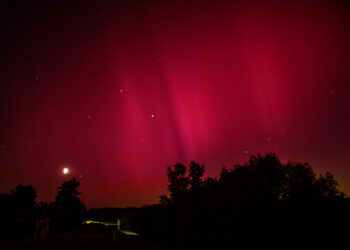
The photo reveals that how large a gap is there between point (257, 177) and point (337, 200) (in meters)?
3.90

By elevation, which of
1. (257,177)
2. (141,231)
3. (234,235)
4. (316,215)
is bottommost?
(141,231)

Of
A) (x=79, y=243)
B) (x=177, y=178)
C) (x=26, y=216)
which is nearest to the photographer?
(x=79, y=243)

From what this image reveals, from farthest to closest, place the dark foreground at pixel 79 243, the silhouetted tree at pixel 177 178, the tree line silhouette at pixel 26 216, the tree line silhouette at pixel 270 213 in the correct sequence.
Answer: the silhouetted tree at pixel 177 178, the tree line silhouette at pixel 26 216, the dark foreground at pixel 79 243, the tree line silhouette at pixel 270 213

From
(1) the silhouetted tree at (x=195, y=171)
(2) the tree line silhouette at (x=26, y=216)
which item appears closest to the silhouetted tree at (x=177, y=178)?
(1) the silhouetted tree at (x=195, y=171)

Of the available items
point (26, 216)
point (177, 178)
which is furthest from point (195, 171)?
point (26, 216)

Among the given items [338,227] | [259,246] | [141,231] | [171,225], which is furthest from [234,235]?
[141,231]

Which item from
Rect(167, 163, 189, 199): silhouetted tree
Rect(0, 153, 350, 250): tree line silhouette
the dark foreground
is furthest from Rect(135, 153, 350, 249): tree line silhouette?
Rect(167, 163, 189, 199): silhouetted tree

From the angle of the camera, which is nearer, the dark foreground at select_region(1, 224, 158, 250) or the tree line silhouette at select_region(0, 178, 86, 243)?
the dark foreground at select_region(1, 224, 158, 250)

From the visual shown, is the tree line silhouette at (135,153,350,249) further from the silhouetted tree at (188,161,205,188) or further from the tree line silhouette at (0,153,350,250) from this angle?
the silhouetted tree at (188,161,205,188)

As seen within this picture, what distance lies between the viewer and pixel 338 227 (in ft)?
32.5

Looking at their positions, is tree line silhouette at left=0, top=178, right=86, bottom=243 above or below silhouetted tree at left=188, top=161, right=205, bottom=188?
below

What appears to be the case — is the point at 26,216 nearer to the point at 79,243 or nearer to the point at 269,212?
the point at 79,243

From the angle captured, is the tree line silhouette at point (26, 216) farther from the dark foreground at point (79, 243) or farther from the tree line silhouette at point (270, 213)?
the tree line silhouette at point (270, 213)

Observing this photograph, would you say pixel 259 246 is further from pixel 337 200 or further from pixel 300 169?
pixel 300 169
